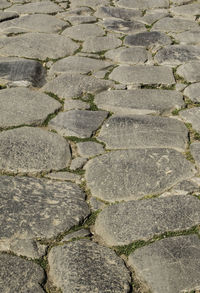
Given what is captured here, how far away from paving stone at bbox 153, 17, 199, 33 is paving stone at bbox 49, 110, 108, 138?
181 centimetres

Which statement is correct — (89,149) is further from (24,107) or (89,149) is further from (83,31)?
(83,31)

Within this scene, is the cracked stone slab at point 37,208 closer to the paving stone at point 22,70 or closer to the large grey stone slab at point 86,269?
the large grey stone slab at point 86,269

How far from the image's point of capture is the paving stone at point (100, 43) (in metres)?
3.57

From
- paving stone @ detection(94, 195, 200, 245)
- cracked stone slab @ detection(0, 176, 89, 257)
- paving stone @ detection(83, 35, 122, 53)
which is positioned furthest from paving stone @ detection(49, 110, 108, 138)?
paving stone @ detection(83, 35, 122, 53)

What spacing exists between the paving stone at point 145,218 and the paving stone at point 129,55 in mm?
1726

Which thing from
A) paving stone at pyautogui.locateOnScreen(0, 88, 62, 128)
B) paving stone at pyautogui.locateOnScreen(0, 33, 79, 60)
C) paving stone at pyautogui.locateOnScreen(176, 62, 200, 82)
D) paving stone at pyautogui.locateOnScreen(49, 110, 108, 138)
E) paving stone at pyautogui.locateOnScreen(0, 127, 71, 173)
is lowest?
paving stone at pyautogui.locateOnScreen(0, 33, 79, 60)

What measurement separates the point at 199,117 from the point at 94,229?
3.87 feet

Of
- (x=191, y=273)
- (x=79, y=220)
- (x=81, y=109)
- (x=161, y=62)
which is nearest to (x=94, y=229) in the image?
(x=79, y=220)

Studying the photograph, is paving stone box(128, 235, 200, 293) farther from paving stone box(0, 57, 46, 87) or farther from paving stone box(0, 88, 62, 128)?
paving stone box(0, 57, 46, 87)

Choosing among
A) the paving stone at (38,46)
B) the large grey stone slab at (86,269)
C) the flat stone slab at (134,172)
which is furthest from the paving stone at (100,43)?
the large grey stone slab at (86,269)

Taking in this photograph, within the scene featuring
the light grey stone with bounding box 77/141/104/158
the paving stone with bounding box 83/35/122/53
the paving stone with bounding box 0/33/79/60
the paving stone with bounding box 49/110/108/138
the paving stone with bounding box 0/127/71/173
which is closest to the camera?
the paving stone with bounding box 0/127/71/173

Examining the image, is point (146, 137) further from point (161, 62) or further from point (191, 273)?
point (161, 62)

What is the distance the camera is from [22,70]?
309 cm

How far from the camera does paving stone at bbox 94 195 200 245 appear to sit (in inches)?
67.1
